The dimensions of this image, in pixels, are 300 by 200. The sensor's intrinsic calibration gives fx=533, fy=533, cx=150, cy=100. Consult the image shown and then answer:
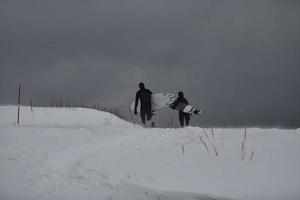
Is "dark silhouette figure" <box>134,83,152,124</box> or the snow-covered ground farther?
"dark silhouette figure" <box>134,83,152,124</box>

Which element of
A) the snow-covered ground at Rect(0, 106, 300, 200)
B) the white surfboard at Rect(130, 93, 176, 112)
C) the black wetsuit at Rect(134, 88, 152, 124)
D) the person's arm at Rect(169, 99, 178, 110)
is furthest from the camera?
the white surfboard at Rect(130, 93, 176, 112)

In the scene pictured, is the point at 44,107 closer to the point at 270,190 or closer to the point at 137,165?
the point at 137,165

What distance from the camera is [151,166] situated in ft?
34.6

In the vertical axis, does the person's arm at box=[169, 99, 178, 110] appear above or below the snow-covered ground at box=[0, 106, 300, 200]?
above

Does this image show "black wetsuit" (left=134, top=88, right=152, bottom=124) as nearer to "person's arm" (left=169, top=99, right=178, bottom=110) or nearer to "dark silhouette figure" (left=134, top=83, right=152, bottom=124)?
"dark silhouette figure" (left=134, top=83, right=152, bottom=124)

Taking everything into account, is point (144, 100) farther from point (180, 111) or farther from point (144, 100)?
point (180, 111)

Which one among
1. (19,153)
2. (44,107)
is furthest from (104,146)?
(44,107)

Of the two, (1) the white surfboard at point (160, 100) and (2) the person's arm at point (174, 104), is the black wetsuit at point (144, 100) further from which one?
(2) the person's arm at point (174, 104)

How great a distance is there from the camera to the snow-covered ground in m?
9.41

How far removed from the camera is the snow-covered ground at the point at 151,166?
30.9 feet

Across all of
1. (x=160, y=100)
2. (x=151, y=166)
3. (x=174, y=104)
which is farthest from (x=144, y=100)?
(x=151, y=166)

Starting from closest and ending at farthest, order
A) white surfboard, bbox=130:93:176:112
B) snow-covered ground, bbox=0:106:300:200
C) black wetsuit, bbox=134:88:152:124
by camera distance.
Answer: snow-covered ground, bbox=0:106:300:200 < black wetsuit, bbox=134:88:152:124 < white surfboard, bbox=130:93:176:112

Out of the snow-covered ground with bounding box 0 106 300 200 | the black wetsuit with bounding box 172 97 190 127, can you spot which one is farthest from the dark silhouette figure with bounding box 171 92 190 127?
the snow-covered ground with bounding box 0 106 300 200

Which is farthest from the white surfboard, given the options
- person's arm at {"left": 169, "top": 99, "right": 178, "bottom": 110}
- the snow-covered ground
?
the snow-covered ground
